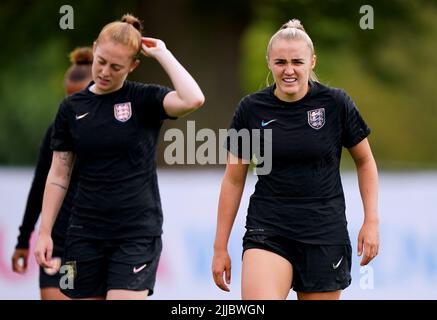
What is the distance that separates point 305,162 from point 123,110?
1162 millimetres

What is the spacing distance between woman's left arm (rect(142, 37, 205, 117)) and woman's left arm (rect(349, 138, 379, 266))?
3.14 feet

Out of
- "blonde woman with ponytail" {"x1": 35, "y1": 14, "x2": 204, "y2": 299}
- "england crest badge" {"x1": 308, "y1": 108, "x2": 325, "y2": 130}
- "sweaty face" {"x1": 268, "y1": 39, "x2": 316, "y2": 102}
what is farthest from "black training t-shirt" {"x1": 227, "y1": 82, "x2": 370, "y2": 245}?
"blonde woman with ponytail" {"x1": 35, "y1": 14, "x2": 204, "y2": 299}

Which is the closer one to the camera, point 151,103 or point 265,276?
point 265,276

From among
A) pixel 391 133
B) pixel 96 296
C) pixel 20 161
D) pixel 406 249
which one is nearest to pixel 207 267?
pixel 406 249

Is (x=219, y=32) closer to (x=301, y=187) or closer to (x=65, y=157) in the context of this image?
(x=65, y=157)

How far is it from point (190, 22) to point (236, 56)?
908 millimetres

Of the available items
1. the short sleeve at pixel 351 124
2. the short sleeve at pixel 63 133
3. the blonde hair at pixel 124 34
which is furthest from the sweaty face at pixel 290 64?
the short sleeve at pixel 63 133

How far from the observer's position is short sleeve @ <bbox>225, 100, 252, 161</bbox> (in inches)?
223

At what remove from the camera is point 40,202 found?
23.8 feet

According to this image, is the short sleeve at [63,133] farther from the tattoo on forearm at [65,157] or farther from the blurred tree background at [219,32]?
the blurred tree background at [219,32]

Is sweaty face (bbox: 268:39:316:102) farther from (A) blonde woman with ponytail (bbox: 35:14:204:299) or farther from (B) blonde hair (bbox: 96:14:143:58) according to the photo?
(B) blonde hair (bbox: 96:14:143:58)

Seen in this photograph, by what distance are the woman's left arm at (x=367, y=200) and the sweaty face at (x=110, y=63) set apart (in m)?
1.42

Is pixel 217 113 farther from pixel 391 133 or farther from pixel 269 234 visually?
pixel 391 133

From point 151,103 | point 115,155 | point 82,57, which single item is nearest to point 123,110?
point 151,103
